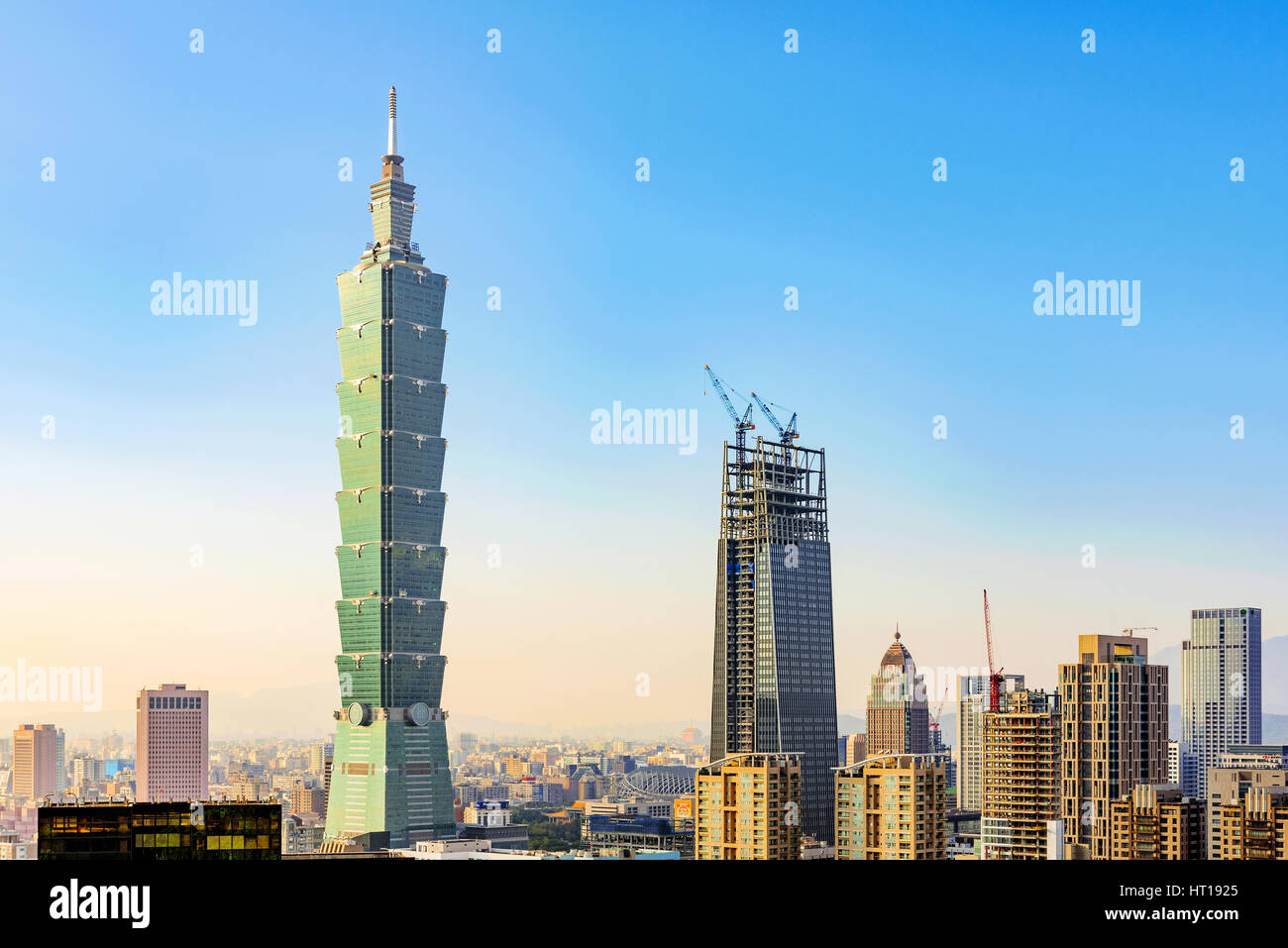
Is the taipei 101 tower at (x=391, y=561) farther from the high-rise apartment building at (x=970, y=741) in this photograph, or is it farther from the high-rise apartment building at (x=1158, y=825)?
the high-rise apartment building at (x=1158, y=825)

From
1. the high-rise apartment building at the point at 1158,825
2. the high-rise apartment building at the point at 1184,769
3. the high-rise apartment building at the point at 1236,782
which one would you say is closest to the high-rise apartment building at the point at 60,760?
the high-rise apartment building at the point at 1184,769

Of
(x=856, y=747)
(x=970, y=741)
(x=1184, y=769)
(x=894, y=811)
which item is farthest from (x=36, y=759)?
(x=1184, y=769)

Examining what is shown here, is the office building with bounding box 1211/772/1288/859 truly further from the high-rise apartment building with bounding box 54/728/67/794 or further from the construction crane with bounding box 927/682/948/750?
the high-rise apartment building with bounding box 54/728/67/794

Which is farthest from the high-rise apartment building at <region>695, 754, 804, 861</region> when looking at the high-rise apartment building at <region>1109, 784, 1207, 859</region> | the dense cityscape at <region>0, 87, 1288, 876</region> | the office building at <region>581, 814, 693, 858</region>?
the office building at <region>581, 814, 693, 858</region>

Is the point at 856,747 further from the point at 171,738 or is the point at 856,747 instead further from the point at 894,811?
the point at 894,811
